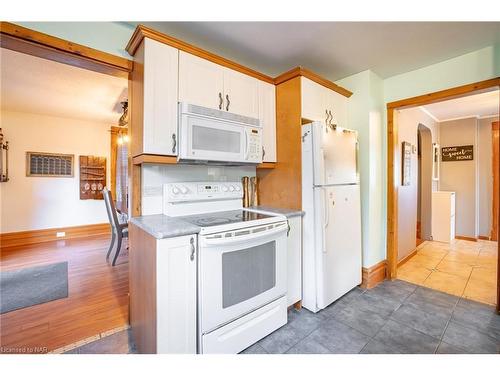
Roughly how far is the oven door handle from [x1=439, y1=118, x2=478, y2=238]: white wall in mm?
4784

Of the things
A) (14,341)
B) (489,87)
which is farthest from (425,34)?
(14,341)

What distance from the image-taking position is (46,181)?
14.8 feet

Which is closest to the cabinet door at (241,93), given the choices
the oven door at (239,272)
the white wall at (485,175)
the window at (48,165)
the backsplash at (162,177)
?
the backsplash at (162,177)

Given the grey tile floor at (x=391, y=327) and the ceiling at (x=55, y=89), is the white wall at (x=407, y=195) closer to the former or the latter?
the grey tile floor at (x=391, y=327)

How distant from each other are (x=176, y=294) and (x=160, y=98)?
131cm

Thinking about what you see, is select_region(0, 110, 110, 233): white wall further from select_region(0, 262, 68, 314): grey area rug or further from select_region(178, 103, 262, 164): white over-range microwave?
select_region(178, 103, 262, 164): white over-range microwave

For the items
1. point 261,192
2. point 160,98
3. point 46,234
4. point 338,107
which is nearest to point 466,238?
point 338,107

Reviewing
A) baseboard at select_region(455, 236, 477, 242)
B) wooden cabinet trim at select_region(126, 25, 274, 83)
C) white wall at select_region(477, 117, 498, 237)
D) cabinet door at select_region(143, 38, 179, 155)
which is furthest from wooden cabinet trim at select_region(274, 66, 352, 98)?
baseboard at select_region(455, 236, 477, 242)

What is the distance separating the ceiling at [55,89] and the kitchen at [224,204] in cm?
159

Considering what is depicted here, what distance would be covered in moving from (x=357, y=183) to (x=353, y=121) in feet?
2.53

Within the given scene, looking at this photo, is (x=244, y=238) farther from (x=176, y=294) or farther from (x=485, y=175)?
(x=485, y=175)

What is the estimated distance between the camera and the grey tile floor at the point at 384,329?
1.63 m

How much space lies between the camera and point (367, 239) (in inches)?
102
